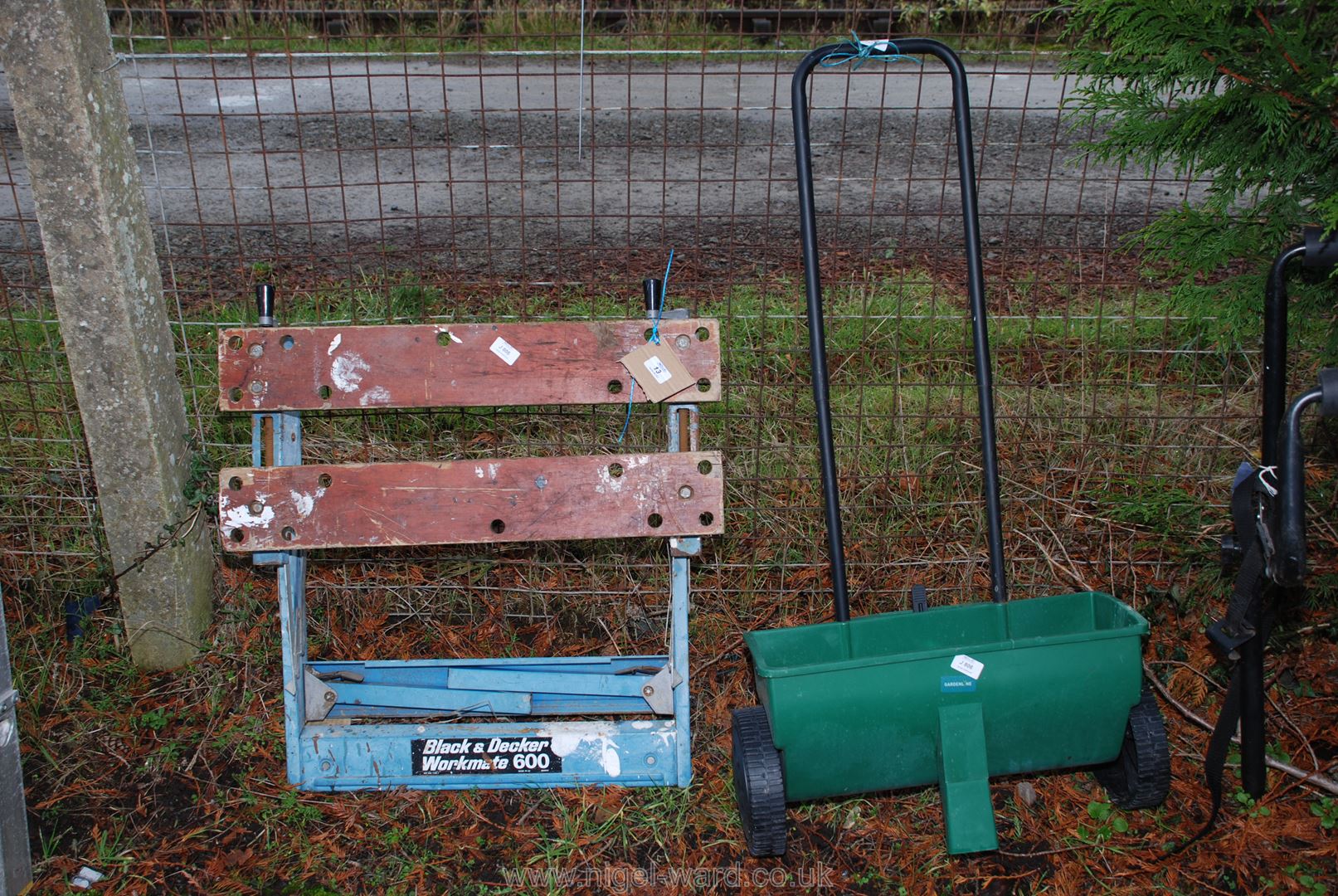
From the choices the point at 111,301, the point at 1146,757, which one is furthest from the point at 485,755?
the point at 1146,757

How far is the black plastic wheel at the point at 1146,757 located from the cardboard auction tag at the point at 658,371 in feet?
5.16

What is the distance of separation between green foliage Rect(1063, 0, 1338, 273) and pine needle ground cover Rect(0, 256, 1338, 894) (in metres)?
0.23

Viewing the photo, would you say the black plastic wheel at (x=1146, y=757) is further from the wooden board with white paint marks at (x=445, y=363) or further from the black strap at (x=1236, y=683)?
the wooden board with white paint marks at (x=445, y=363)

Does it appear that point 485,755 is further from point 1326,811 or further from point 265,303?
point 1326,811

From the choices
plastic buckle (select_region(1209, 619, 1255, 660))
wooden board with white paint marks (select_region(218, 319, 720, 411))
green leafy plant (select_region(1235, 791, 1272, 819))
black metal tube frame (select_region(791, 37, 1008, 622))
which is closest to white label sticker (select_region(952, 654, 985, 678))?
black metal tube frame (select_region(791, 37, 1008, 622))

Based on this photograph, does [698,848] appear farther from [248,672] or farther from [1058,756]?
[248,672]

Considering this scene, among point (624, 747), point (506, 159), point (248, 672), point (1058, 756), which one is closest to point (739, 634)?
point (624, 747)

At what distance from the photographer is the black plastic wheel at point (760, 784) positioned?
109 inches

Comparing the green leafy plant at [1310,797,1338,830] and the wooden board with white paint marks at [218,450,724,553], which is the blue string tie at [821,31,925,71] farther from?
the green leafy plant at [1310,797,1338,830]

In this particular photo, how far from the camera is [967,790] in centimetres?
272

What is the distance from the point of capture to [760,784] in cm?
277

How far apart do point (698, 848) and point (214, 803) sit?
1.49 meters

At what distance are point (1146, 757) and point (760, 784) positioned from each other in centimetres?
A: 112

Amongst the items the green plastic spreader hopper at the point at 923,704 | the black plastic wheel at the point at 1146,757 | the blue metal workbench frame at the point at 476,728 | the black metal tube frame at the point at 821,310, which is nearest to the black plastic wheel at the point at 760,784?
the green plastic spreader hopper at the point at 923,704
